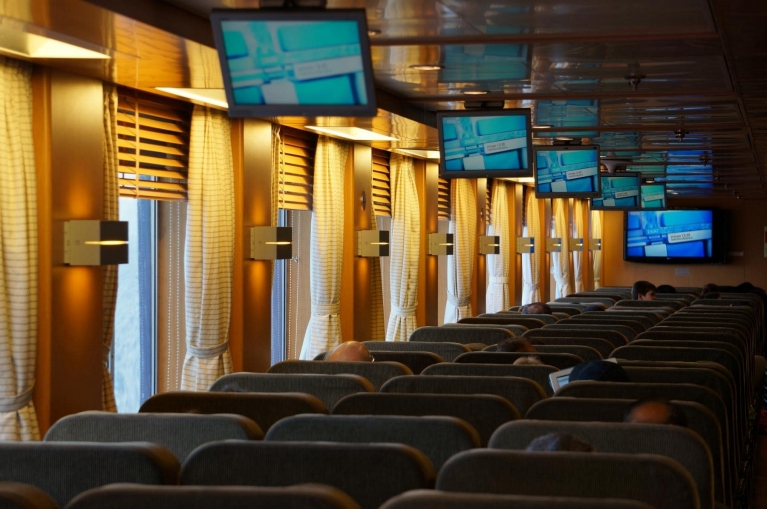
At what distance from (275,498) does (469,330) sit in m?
5.43

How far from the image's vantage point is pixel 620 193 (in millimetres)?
13500

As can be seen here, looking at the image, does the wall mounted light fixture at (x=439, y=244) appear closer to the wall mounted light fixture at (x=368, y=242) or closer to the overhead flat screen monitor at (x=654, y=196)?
the wall mounted light fixture at (x=368, y=242)

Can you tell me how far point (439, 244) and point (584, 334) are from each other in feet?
19.7

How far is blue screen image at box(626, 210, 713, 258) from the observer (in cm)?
2330

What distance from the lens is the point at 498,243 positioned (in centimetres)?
1534

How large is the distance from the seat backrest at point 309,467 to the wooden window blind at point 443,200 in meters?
11.7

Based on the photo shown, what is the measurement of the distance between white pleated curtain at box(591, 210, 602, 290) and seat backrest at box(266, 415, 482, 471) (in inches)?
829

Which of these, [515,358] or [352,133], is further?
[352,133]

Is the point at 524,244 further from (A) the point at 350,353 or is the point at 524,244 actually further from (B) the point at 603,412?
(B) the point at 603,412

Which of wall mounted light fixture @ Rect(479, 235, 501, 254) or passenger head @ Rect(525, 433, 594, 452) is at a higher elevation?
wall mounted light fixture @ Rect(479, 235, 501, 254)

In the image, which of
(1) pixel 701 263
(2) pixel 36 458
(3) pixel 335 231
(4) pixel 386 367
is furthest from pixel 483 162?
(1) pixel 701 263

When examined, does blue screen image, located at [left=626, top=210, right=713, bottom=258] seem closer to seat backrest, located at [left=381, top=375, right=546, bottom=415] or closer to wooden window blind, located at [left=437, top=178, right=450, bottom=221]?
wooden window blind, located at [left=437, top=178, right=450, bottom=221]

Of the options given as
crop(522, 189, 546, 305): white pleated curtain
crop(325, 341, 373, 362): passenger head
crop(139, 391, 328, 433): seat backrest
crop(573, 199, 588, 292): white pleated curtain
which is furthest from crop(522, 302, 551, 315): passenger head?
crop(573, 199, 588, 292): white pleated curtain

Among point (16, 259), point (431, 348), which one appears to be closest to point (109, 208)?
point (16, 259)
